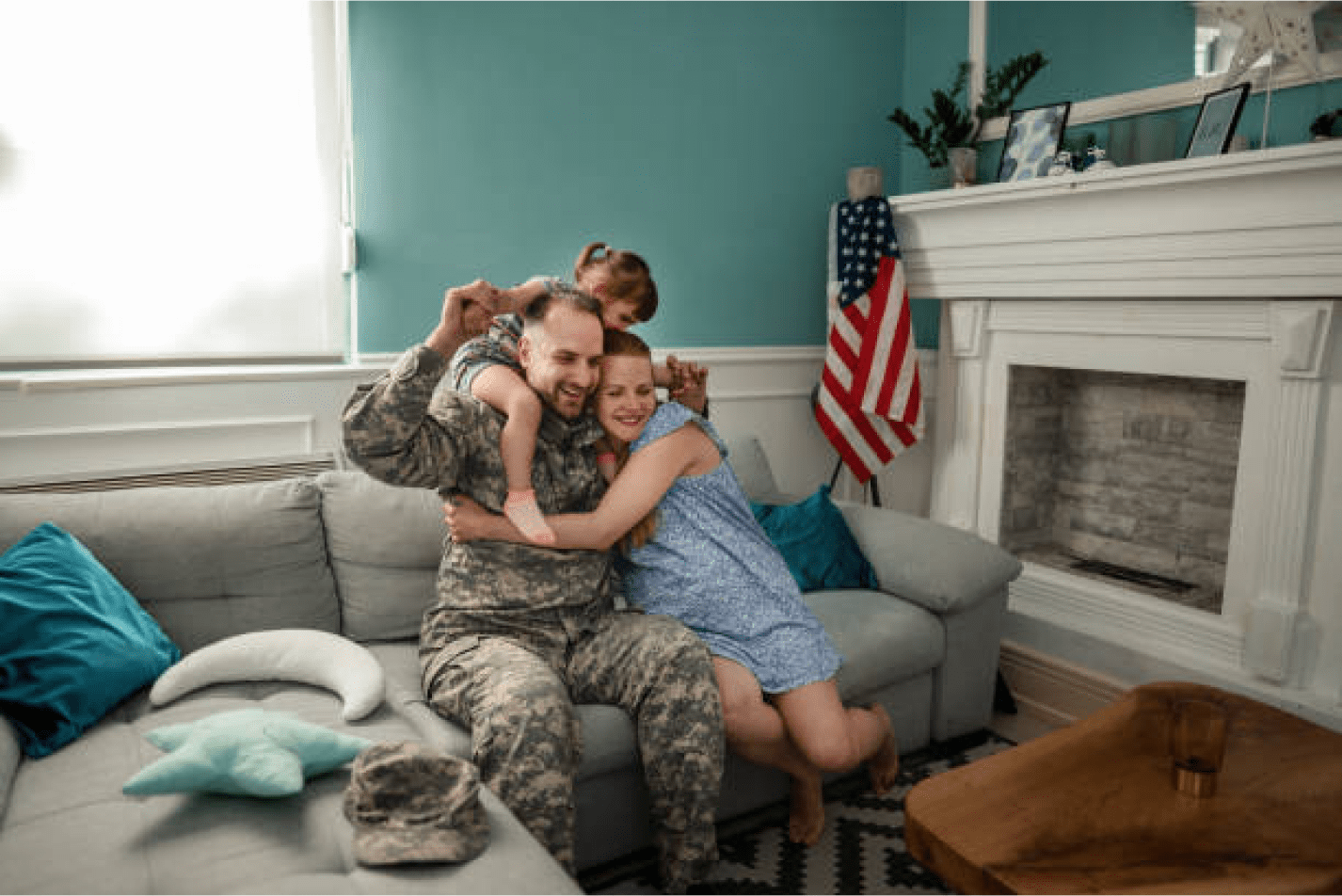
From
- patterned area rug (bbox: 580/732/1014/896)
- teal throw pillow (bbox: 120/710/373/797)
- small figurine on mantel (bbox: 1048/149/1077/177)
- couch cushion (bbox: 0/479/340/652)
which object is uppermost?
small figurine on mantel (bbox: 1048/149/1077/177)

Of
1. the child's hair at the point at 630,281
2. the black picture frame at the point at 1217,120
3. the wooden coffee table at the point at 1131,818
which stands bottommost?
the wooden coffee table at the point at 1131,818

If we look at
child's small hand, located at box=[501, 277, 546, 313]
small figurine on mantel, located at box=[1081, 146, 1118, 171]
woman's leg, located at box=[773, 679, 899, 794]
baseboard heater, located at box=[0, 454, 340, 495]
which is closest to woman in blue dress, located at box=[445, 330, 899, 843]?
woman's leg, located at box=[773, 679, 899, 794]

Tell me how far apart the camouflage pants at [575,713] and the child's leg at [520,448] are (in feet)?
0.75

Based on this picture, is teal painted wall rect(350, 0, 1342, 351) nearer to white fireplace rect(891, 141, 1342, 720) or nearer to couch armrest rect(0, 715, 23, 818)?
white fireplace rect(891, 141, 1342, 720)

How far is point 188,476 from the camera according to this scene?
7.87 feet

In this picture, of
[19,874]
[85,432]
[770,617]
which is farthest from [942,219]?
[19,874]

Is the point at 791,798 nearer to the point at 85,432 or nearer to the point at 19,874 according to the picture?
the point at 19,874

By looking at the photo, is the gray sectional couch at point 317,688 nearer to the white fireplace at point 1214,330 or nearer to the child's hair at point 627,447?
the child's hair at point 627,447

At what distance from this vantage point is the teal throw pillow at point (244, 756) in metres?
1.27

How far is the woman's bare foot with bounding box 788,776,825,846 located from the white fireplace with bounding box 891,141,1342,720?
1.29 meters

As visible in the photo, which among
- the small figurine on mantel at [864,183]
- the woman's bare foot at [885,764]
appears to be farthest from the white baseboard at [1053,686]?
the small figurine on mantel at [864,183]

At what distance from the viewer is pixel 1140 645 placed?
278 centimetres

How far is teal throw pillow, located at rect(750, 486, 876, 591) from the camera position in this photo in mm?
2461

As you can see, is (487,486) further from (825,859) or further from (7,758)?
(825,859)
